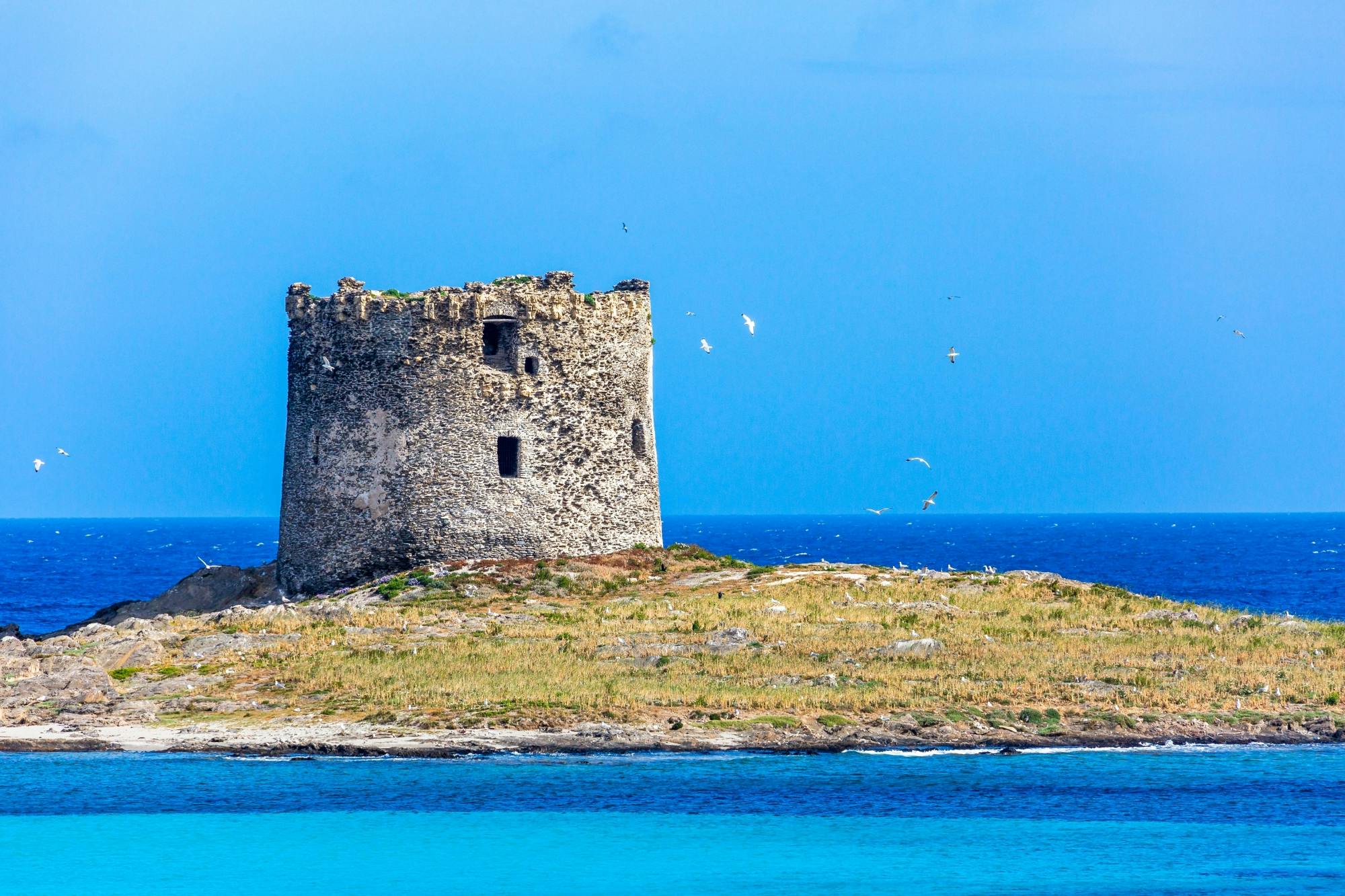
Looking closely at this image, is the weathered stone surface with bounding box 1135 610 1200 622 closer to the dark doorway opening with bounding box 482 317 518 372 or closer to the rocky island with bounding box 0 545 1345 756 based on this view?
the rocky island with bounding box 0 545 1345 756

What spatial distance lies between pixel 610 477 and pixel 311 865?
2093 cm

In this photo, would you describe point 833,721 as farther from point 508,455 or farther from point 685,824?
point 508,455

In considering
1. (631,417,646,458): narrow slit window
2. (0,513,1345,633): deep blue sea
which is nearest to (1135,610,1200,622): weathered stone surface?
(631,417,646,458): narrow slit window

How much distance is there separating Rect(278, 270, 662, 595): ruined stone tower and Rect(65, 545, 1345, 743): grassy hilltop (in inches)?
53.0

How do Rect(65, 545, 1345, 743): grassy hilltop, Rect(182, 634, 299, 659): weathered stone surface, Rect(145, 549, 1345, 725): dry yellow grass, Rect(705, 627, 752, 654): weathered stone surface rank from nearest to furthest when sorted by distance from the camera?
Rect(65, 545, 1345, 743): grassy hilltop
Rect(145, 549, 1345, 725): dry yellow grass
Rect(705, 627, 752, 654): weathered stone surface
Rect(182, 634, 299, 659): weathered stone surface

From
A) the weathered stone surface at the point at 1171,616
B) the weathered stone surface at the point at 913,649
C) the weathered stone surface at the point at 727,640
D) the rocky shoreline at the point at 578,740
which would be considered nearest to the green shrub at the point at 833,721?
the rocky shoreline at the point at 578,740

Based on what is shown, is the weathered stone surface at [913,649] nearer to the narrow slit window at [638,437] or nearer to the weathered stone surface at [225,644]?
the weathered stone surface at [225,644]

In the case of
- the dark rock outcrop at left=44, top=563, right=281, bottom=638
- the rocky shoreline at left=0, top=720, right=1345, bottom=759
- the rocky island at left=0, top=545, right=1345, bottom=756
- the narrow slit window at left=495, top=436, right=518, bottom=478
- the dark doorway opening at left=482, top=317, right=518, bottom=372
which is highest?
the dark doorway opening at left=482, top=317, right=518, bottom=372

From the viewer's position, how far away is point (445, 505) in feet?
128

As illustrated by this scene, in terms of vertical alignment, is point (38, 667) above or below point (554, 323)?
below

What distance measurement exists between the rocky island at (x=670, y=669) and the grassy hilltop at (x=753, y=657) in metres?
0.07

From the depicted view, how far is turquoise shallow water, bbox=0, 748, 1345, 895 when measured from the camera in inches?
782

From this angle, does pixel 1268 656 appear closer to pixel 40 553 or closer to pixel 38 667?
Answer: pixel 38 667

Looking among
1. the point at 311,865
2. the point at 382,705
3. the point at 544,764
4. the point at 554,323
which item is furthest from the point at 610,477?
the point at 311,865
